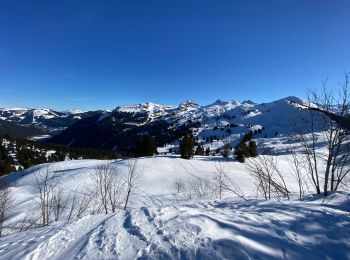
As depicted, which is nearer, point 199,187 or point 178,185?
point 178,185

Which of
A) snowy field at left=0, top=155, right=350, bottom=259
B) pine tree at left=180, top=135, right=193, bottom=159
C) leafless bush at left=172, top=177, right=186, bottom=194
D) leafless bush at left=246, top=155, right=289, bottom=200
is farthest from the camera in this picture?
pine tree at left=180, top=135, right=193, bottom=159

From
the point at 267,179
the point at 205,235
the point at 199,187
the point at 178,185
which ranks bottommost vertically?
the point at 199,187

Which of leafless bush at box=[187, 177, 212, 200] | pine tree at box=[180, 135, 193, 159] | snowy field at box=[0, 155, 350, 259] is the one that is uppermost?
pine tree at box=[180, 135, 193, 159]

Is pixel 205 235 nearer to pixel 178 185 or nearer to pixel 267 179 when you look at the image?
pixel 267 179

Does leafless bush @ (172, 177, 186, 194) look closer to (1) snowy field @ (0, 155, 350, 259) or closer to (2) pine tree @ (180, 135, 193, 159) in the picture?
(2) pine tree @ (180, 135, 193, 159)

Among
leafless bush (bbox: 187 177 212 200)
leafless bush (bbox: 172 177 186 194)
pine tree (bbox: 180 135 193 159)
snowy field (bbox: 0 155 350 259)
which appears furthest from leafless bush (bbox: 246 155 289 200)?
pine tree (bbox: 180 135 193 159)

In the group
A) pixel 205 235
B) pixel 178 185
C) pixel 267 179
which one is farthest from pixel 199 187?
pixel 205 235

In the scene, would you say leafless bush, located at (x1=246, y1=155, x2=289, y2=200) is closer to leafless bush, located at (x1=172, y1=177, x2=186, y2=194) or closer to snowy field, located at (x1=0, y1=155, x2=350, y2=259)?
snowy field, located at (x1=0, y1=155, x2=350, y2=259)

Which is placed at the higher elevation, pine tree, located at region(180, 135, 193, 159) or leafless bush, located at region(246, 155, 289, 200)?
pine tree, located at region(180, 135, 193, 159)

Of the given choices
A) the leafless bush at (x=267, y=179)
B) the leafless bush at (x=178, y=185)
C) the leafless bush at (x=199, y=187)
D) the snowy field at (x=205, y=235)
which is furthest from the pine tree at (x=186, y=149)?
the snowy field at (x=205, y=235)

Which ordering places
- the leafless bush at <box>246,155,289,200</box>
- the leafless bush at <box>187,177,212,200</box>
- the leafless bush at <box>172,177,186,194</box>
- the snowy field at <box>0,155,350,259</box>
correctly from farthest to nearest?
the leafless bush at <box>172,177,186,194</box>
the leafless bush at <box>187,177,212,200</box>
the leafless bush at <box>246,155,289,200</box>
the snowy field at <box>0,155,350,259</box>

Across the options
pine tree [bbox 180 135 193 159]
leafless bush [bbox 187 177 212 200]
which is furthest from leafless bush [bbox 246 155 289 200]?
pine tree [bbox 180 135 193 159]

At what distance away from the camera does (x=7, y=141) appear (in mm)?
180125

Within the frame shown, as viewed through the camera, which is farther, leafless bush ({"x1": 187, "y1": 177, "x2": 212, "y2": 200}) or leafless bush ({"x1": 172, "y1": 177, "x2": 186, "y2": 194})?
leafless bush ({"x1": 172, "y1": 177, "x2": 186, "y2": 194})
